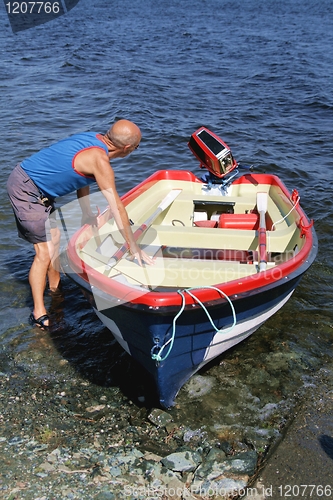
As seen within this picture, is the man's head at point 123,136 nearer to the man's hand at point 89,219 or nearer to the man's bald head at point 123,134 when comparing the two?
the man's bald head at point 123,134

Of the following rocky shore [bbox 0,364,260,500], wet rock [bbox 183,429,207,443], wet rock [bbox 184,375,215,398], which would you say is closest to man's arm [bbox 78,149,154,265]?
wet rock [bbox 184,375,215,398]

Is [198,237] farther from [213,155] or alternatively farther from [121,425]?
[121,425]

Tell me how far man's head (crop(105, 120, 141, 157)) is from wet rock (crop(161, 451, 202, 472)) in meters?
2.70

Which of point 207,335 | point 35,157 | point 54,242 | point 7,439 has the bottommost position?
point 7,439

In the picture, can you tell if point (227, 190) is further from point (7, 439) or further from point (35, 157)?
point (7, 439)

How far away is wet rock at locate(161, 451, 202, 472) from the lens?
403 centimetres

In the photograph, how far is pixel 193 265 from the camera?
5.27 metres

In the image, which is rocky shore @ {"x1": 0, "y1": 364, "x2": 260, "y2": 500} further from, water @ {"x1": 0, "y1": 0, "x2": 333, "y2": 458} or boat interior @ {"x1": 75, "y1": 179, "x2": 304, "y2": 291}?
boat interior @ {"x1": 75, "y1": 179, "x2": 304, "y2": 291}

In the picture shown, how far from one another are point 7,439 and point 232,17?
32.2 metres

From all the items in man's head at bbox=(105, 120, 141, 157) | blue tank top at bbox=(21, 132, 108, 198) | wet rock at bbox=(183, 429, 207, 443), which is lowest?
wet rock at bbox=(183, 429, 207, 443)

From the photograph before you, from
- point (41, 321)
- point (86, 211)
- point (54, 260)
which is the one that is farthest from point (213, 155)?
point (41, 321)

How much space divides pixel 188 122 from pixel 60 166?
9159 mm

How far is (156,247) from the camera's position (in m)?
5.70

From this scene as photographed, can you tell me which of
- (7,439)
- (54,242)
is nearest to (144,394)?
(7,439)
